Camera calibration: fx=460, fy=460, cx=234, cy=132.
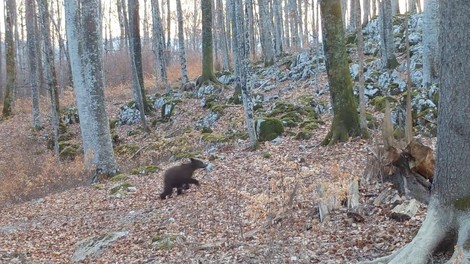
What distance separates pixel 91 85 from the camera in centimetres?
1188

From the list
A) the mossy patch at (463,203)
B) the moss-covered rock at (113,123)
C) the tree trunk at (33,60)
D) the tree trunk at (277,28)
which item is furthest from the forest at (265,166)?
the tree trunk at (277,28)

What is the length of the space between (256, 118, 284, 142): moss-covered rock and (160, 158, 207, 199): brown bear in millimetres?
3504

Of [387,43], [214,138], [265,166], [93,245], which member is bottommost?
[93,245]

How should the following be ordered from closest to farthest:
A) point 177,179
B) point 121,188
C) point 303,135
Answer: point 177,179 < point 121,188 < point 303,135

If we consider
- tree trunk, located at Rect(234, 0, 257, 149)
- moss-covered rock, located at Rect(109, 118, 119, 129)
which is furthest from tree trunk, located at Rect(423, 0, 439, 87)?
moss-covered rock, located at Rect(109, 118, 119, 129)

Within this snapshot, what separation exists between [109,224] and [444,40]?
6.50 metres

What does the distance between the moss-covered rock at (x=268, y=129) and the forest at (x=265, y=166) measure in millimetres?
32

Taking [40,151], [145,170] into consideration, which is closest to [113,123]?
[40,151]

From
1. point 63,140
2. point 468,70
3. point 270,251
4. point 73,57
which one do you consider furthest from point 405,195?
point 63,140

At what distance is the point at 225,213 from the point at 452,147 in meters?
4.08

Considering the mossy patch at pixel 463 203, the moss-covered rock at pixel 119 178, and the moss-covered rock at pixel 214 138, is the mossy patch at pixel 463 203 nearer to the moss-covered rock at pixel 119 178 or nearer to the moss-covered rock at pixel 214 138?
the moss-covered rock at pixel 119 178

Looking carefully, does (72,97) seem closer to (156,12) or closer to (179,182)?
(156,12)

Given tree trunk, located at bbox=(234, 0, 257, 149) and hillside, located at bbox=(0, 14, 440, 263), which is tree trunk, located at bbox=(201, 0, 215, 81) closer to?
hillside, located at bbox=(0, 14, 440, 263)

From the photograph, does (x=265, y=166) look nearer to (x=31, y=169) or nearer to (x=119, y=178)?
(x=119, y=178)
